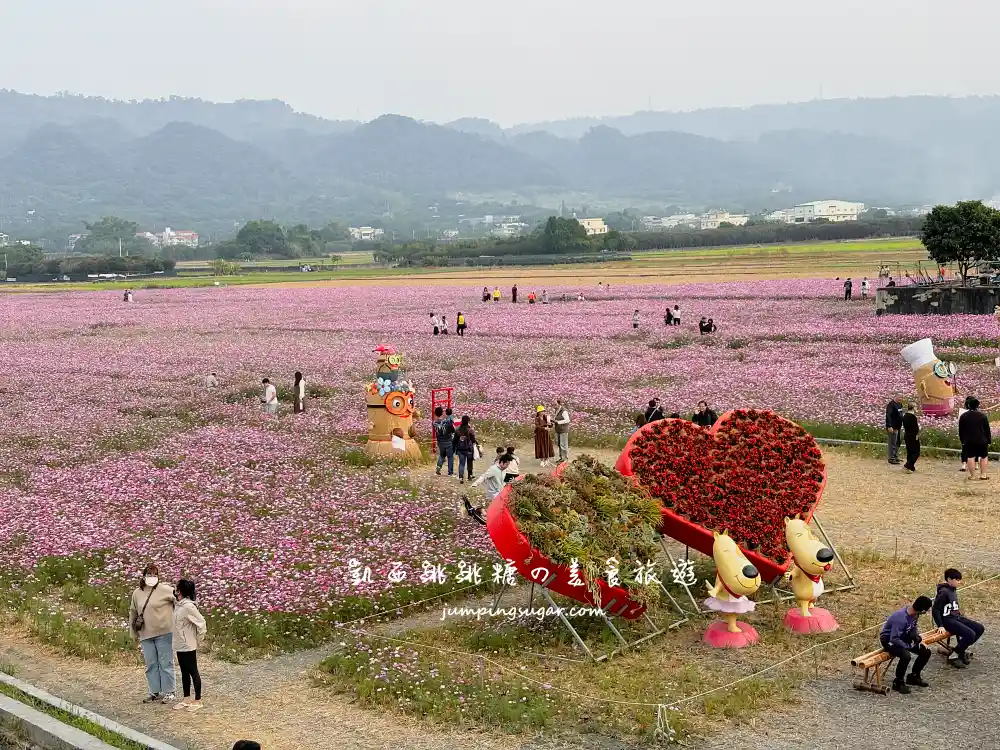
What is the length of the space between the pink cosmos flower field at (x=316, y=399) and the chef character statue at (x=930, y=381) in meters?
1.56

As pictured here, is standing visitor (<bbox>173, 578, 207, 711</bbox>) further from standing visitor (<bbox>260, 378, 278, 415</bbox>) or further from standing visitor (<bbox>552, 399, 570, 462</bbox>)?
standing visitor (<bbox>260, 378, 278, 415</bbox>)

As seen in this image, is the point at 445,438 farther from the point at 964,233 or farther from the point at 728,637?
the point at 964,233

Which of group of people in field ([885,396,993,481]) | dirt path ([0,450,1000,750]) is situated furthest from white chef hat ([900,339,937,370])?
dirt path ([0,450,1000,750])

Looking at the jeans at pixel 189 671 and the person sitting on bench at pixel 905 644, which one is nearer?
the person sitting on bench at pixel 905 644

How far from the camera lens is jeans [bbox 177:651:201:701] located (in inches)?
516

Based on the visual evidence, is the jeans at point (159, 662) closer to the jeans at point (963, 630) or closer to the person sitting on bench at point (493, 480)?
the person sitting on bench at point (493, 480)

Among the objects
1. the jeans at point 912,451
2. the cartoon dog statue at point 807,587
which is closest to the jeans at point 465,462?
the jeans at point 912,451

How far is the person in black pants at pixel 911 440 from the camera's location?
944 inches

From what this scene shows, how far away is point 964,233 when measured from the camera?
183 ft

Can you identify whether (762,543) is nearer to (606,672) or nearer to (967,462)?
(606,672)

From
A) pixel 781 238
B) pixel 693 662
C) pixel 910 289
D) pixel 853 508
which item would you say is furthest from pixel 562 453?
pixel 781 238

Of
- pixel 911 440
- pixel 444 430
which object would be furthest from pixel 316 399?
pixel 911 440

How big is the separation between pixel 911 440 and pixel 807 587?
1046 cm

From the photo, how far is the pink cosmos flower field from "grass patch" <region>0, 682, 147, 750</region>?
133 inches
